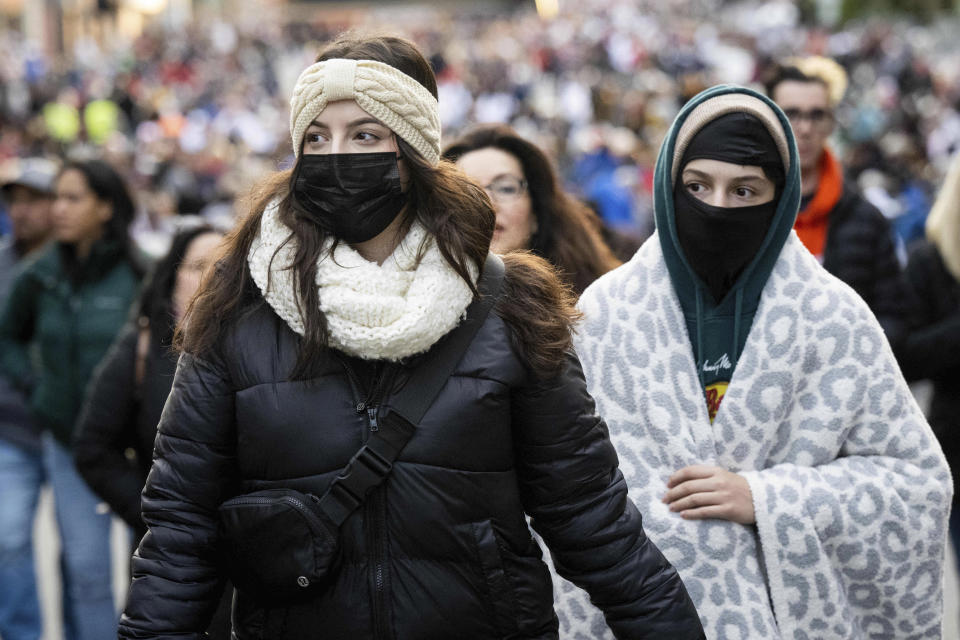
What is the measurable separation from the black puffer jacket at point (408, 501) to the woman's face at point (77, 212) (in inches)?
130

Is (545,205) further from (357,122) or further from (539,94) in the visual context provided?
(539,94)

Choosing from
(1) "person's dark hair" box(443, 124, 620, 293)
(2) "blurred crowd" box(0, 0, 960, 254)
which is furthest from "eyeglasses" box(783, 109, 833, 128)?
(2) "blurred crowd" box(0, 0, 960, 254)

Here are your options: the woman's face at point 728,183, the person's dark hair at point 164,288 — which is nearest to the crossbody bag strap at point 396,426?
the woman's face at point 728,183

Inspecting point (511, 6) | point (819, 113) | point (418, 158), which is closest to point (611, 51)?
point (819, 113)

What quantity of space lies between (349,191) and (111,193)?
3.55 m

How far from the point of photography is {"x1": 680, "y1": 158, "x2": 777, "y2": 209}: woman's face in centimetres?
319

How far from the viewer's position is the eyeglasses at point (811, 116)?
5.02m

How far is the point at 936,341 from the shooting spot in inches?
179

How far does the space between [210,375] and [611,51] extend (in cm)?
3691

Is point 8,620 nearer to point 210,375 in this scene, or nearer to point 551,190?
point 551,190

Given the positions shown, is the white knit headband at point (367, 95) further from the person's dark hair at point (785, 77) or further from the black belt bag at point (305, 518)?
the person's dark hair at point (785, 77)

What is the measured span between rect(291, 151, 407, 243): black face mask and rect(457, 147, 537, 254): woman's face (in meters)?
1.86

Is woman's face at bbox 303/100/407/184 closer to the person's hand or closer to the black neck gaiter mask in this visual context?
the black neck gaiter mask

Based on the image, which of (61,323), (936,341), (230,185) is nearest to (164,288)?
(61,323)
